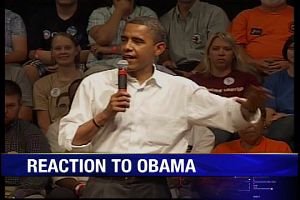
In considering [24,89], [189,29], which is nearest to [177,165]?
[189,29]

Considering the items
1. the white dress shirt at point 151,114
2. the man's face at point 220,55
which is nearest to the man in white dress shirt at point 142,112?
the white dress shirt at point 151,114

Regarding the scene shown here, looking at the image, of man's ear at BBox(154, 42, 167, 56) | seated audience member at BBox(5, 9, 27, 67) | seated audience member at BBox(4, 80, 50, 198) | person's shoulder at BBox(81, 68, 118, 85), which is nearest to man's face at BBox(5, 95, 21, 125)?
seated audience member at BBox(4, 80, 50, 198)

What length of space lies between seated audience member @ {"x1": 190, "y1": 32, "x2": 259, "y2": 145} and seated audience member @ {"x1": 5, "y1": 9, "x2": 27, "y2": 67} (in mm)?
597

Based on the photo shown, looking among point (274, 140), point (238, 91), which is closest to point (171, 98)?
point (238, 91)

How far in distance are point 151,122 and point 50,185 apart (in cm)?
41

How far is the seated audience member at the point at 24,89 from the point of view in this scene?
2.37 meters

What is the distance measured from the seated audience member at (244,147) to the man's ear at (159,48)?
38cm

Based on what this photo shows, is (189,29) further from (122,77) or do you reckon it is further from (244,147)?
(244,147)

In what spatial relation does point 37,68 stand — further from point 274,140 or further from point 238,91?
point 274,140

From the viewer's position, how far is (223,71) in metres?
2.36

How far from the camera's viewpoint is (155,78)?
237 cm

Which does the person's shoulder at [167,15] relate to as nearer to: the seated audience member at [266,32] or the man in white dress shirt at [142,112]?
the man in white dress shirt at [142,112]

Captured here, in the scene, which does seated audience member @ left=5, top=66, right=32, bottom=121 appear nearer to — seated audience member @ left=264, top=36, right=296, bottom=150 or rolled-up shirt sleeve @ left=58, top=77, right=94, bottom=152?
rolled-up shirt sleeve @ left=58, top=77, right=94, bottom=152

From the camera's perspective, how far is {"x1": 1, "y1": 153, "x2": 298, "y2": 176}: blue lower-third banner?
7.62 ft
